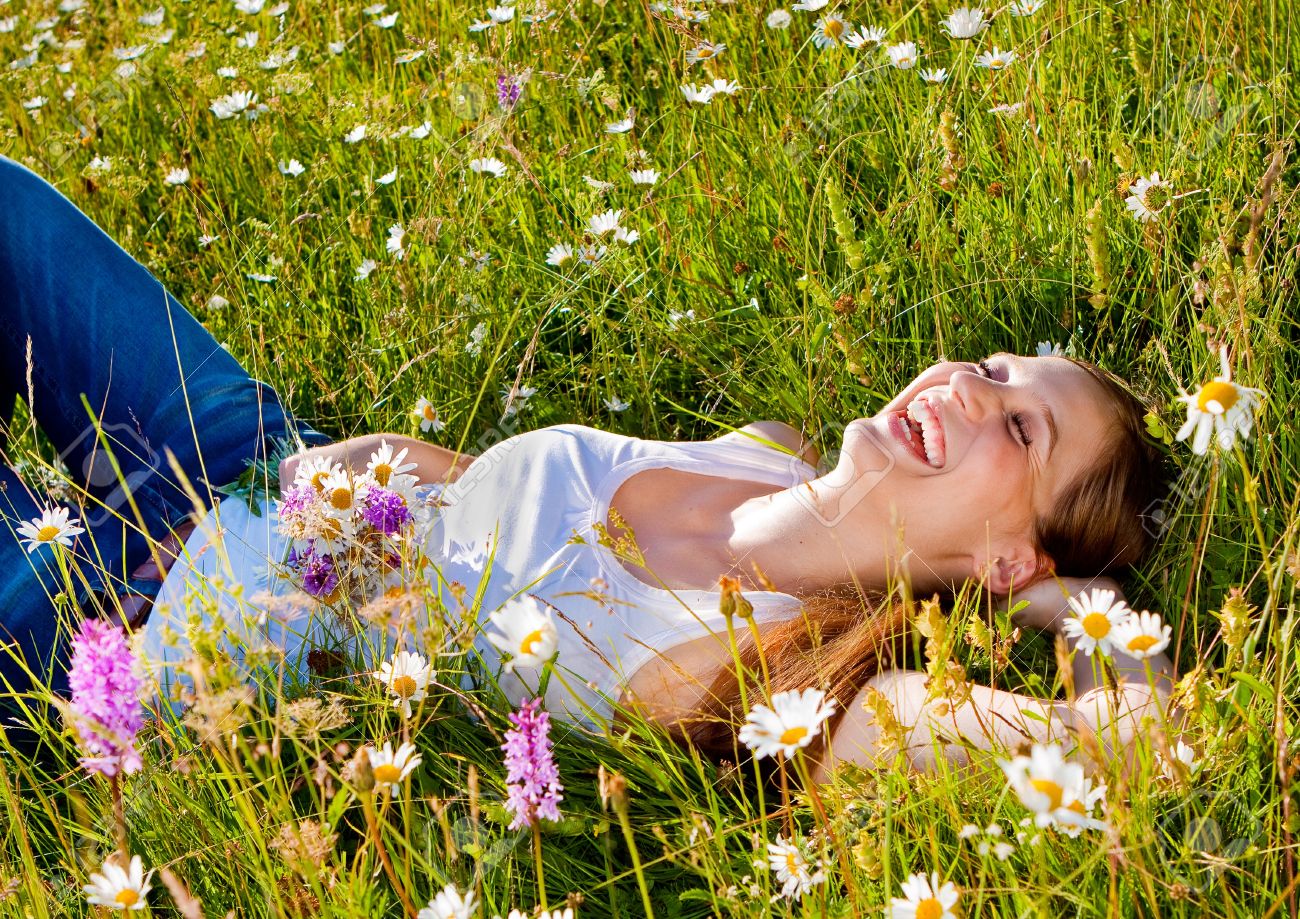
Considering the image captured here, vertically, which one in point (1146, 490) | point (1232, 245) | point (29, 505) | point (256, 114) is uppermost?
point (256, 114)

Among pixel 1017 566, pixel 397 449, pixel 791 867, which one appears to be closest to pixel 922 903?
pixel 791 867

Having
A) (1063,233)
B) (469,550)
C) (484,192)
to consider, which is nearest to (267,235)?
(484,192)

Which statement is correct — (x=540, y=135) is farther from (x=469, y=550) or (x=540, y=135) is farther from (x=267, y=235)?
(x=469, y=550)

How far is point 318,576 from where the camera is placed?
5.06 feet

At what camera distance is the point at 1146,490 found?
196cm

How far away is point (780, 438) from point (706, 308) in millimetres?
354

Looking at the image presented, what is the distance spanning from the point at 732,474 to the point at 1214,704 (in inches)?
37.3

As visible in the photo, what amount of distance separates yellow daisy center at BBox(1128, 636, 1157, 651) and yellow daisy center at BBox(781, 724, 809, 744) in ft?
1.04

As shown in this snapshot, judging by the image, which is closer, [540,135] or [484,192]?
[484,192]

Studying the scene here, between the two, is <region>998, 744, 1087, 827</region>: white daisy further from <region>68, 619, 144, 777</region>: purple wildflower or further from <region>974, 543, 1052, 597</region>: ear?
<region>974, 543, 1052, 597</region>: ear

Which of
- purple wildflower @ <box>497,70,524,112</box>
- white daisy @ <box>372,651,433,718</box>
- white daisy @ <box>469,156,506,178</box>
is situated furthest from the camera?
white daisy @ <box>469,156,506,178</box>

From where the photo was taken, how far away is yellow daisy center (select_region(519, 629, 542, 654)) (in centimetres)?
109

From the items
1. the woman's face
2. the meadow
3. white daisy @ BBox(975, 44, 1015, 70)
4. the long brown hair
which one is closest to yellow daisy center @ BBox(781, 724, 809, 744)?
the meadow

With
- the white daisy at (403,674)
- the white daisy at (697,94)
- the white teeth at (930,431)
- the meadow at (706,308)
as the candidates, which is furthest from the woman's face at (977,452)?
the white daisy at (697,94)
